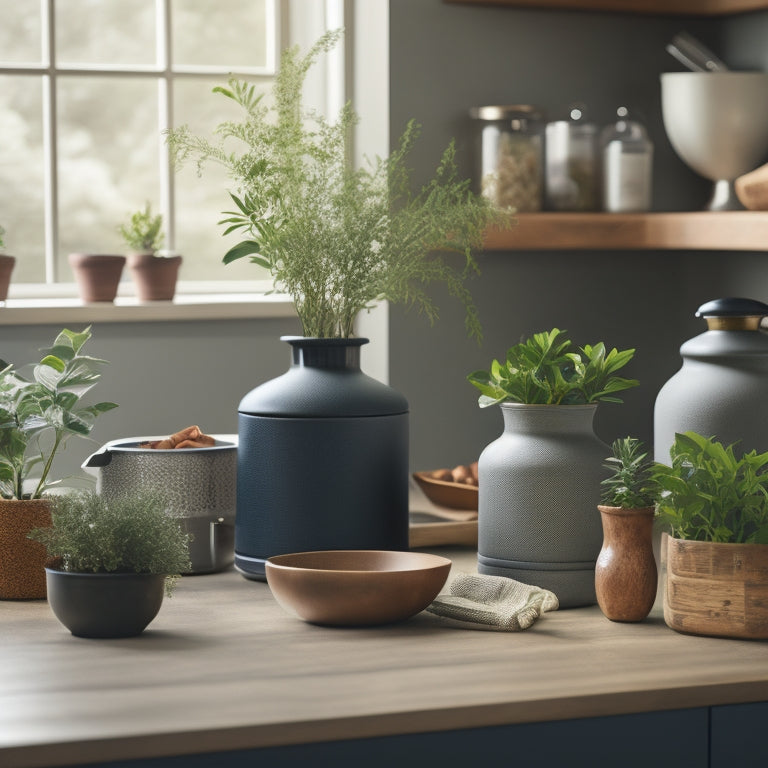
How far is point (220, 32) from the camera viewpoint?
116 inches

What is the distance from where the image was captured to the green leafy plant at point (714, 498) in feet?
4.29

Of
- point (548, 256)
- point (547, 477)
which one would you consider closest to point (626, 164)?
point (548, 256)

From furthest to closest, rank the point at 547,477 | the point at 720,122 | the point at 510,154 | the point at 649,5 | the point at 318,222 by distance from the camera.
Answer: 1. the point at 649,5
2. the point at 510,154
3. the point at 720,122
4. the point at 318,222
5. the point at 547,477

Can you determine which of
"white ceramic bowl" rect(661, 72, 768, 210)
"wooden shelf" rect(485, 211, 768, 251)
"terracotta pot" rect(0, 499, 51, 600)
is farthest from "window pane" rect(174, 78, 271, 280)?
"terracotta pot" rect(0, 499, 51, 600)

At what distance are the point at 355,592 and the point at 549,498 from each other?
0.25m

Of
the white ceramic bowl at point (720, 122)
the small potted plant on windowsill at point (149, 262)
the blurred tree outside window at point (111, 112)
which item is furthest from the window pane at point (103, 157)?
the white ceramic bowl at point (720, 122)

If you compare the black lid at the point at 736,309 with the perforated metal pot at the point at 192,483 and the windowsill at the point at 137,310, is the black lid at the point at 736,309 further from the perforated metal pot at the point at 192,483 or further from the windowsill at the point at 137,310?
the windowsill at the point at 137,310

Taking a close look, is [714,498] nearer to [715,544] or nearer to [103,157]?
[715,544]

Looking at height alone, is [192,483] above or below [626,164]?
below

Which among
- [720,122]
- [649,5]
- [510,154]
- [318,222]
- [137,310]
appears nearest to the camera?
[318,222]

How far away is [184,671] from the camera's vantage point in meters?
1.20

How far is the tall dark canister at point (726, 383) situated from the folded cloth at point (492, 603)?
0.88 feet

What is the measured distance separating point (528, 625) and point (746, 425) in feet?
1.20

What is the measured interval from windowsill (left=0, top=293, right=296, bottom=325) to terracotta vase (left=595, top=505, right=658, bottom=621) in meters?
1.44
